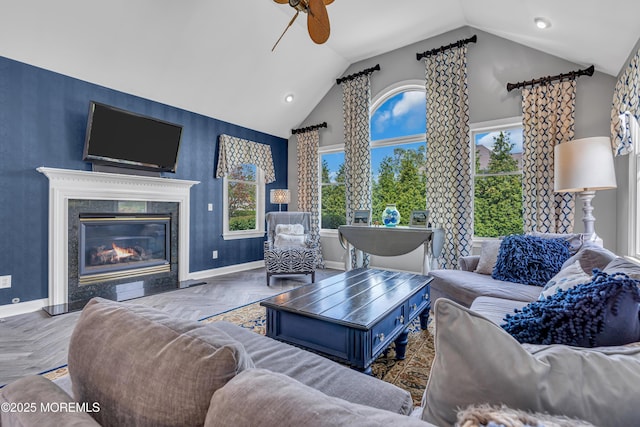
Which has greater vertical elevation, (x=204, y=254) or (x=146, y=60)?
(x=146, y=60)

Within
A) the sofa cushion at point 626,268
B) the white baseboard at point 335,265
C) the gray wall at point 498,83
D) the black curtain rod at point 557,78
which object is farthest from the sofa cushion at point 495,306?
the white baseboard at point 335,265

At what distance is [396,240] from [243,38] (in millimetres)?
3135

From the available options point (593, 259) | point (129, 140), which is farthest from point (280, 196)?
point (593, 259)

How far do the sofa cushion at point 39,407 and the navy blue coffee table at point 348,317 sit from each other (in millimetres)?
1144

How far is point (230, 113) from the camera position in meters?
4.65

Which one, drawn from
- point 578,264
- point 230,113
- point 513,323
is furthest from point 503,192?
point 230,113

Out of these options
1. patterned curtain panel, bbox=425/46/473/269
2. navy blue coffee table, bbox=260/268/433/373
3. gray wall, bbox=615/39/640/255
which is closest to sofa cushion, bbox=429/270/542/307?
navy blue coffee table, bbox=260/268/433/373

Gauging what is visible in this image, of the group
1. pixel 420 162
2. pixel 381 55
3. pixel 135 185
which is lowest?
pixel 135 185

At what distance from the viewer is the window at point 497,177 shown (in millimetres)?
3717

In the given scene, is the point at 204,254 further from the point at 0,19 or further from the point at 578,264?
the point at 578,264

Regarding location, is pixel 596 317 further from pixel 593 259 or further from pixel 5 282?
pixel 5 282

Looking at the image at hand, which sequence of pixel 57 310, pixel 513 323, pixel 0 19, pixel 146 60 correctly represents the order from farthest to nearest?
pixel 146 60 → pixel 57 310 → pixel 0 19 → pixel 513 323

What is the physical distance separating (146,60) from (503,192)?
4475 millimetres

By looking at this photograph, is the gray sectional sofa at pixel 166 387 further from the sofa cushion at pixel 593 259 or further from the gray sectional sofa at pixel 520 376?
the sofa cushion at pixel 593 259
